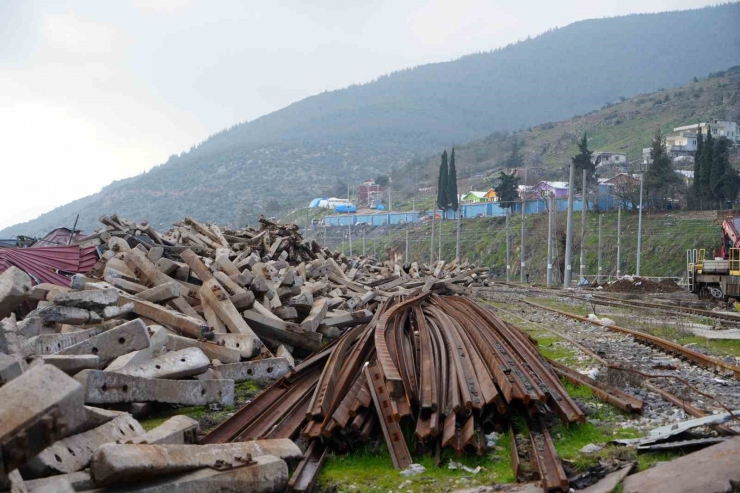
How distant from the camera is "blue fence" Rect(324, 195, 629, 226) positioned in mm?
68875

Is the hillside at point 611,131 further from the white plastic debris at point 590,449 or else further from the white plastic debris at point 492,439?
the white plastic debris at point 590,449

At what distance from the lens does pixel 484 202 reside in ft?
277

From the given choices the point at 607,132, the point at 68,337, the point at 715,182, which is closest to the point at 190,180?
the point at 607,132

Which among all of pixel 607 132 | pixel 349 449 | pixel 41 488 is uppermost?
pixel 607 132

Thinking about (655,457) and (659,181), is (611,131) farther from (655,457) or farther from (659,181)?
(655,457)

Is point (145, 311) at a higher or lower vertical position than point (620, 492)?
higher

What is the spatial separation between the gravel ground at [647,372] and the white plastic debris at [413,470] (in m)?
2.21

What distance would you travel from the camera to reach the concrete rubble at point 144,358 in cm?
325

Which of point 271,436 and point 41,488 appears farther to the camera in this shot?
point 271,436

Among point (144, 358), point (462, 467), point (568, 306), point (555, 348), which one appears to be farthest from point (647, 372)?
point (568, 306)

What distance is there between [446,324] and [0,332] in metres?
5.57

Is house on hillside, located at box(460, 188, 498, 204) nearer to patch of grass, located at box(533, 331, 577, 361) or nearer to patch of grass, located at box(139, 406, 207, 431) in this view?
patch of grass, located at box(533, 331, 577, 361)

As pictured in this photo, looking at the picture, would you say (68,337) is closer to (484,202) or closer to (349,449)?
(349,449)

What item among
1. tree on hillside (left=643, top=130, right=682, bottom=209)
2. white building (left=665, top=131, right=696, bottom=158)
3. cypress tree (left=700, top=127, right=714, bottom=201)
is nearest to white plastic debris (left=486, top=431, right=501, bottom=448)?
cypress tree (left=700, top=127, right=714, bottom=201)
